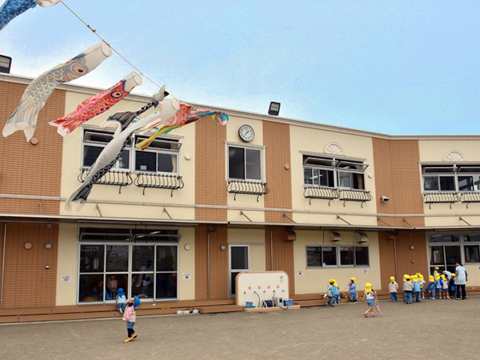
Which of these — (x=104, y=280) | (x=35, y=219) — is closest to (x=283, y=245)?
(x=104, y=280)

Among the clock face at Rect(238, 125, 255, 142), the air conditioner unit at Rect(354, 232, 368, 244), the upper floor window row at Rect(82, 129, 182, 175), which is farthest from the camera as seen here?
the air conditioner unit at Rect(354, 232, 368, 244)

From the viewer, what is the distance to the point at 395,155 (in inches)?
843

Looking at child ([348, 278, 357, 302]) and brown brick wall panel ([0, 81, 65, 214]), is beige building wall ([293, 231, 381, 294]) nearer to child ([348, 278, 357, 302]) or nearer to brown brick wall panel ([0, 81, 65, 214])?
child ([348, 278, 357, 302])

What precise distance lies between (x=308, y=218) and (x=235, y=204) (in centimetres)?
331

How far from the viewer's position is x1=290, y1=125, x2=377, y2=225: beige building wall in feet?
61.4

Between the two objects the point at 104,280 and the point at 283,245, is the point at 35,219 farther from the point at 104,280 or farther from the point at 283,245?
the point at 283,245

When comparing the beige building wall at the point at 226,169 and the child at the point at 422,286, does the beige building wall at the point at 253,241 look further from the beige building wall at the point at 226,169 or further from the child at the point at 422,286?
the child at the point at 422,286

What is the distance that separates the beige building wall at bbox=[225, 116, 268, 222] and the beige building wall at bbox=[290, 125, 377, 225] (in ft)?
4.99

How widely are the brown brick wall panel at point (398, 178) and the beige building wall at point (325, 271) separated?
162 cm

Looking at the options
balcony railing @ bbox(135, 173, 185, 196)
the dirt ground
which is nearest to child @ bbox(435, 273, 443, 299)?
the dirt ground

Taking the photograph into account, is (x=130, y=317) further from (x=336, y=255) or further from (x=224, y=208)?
(x=336, y=255)

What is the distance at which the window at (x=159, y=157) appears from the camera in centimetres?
1600

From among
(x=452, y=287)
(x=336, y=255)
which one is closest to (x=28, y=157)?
(x=336, y=255)

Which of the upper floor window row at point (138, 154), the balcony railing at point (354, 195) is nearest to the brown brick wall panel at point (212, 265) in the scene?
the upper floor window row at point (138, 154)
